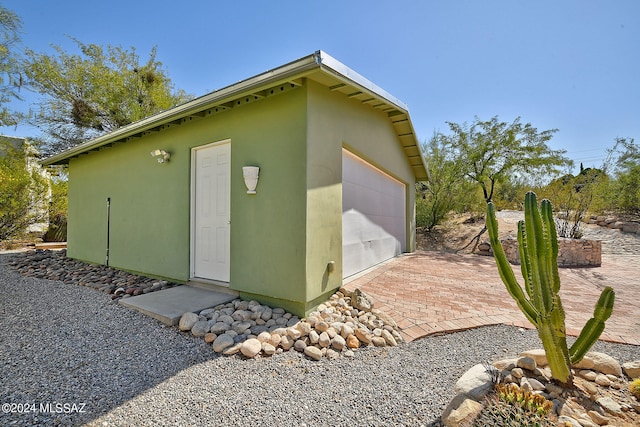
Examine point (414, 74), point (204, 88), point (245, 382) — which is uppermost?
point (204, 88)

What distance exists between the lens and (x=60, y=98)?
13859 millimetres

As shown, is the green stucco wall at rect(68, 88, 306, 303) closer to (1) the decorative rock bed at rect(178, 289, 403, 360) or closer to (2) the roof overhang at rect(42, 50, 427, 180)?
(2) the roof overhang at rect(42, 50, 427, 180)

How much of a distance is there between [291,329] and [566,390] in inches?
106

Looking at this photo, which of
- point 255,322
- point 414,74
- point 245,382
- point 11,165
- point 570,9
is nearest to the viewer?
point 245,382

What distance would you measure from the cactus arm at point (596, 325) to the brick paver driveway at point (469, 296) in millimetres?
1462

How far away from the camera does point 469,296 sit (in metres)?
5.07

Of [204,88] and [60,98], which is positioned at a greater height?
[204,88]

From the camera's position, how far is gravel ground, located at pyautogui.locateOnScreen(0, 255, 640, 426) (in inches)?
87.1

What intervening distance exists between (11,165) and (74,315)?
11221mm

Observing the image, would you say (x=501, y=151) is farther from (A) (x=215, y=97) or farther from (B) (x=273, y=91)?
(A) (x=215, y=97)

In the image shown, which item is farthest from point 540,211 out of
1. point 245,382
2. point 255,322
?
point 255,322

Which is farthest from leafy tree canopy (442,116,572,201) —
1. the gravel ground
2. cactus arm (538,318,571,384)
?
cactus arm (538,318,571,384)

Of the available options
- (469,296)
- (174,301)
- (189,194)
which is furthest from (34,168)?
(469,296)

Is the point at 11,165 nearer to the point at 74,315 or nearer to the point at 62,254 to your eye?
the point at 62,254
